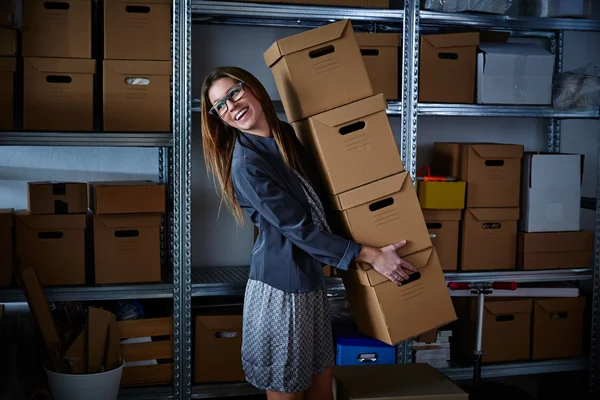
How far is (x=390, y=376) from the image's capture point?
2.73 m

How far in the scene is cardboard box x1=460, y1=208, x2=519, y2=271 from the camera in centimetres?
331

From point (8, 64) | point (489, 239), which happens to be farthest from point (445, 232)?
point (8, 64)

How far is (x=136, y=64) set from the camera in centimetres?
290

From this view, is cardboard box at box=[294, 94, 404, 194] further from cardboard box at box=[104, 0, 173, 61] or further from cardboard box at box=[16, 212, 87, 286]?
cardboard box at box=[16, 212, 87, 286]

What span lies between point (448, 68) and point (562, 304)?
1.22 m

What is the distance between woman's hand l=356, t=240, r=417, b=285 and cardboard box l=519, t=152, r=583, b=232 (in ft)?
4.12

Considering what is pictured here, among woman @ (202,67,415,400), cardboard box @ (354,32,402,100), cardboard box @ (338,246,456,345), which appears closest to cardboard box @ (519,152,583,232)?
cardboard box @ (354,32,402,100)

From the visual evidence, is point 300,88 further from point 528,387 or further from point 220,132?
point 528,387

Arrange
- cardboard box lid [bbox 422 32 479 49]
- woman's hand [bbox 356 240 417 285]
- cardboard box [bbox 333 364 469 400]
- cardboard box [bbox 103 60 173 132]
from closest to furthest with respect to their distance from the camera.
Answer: woman's hand [bbox 356 240 417 285] < cardboard box [bbox 333 364 469 400] < cardboard box [bbox 103 60 173 132] < cardboard box lid [bbox 422 32 479 49]

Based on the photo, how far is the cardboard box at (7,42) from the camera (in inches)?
110

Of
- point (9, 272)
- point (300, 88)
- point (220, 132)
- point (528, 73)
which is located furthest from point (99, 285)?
point (528, 73)

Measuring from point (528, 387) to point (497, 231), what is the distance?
36.3 inches

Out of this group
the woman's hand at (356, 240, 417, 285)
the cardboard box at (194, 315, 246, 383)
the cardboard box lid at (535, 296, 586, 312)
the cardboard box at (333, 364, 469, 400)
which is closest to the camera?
the woman's hand at (356, 240, 417, 285)

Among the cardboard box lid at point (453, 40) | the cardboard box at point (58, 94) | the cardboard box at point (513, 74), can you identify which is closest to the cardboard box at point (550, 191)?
the cardboard box at point (513, 74)
